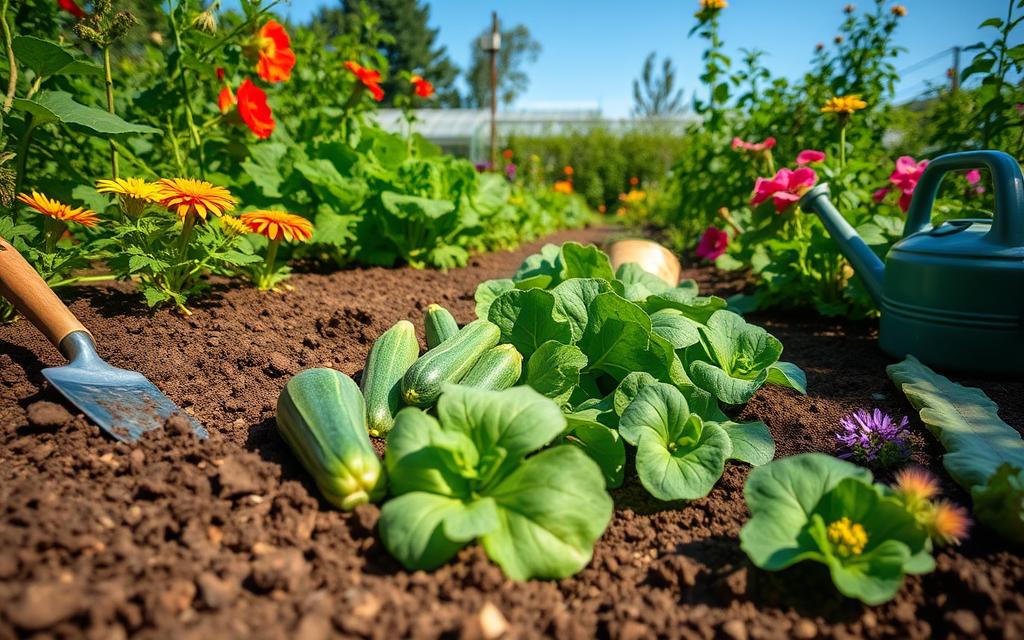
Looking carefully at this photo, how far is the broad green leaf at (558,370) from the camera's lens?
168 cm

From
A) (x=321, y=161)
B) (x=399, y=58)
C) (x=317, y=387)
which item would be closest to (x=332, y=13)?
(x=399, y=58)

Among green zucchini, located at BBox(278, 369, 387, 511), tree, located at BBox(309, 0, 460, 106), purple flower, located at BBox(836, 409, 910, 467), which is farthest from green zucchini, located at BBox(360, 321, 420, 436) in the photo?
tree, located at BBox(309, 0, 460, 106)

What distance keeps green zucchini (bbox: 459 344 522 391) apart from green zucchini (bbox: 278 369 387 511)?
1.08 ft

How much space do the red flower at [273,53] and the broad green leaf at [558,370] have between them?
213 centimetres

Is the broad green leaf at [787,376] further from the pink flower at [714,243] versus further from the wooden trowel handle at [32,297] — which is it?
the pink flower at [714,243]

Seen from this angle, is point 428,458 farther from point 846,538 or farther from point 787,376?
point 787,376

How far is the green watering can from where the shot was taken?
205 cm

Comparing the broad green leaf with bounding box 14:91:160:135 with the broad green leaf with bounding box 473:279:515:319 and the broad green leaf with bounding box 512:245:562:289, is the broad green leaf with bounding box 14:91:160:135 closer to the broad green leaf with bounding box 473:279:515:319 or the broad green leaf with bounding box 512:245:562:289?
the broad green leaf with bounding box 473:279:515:319

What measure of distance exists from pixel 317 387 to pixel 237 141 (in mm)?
2211

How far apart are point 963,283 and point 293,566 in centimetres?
234

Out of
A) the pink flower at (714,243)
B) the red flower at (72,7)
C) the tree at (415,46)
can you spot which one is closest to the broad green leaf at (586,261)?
the red flower at (72,7)

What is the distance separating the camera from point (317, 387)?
1529 millimetres

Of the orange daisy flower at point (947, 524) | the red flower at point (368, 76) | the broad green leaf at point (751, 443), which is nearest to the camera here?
the orange daisy flower at point (947, 524)

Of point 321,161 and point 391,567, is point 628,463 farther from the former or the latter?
point 321,161
